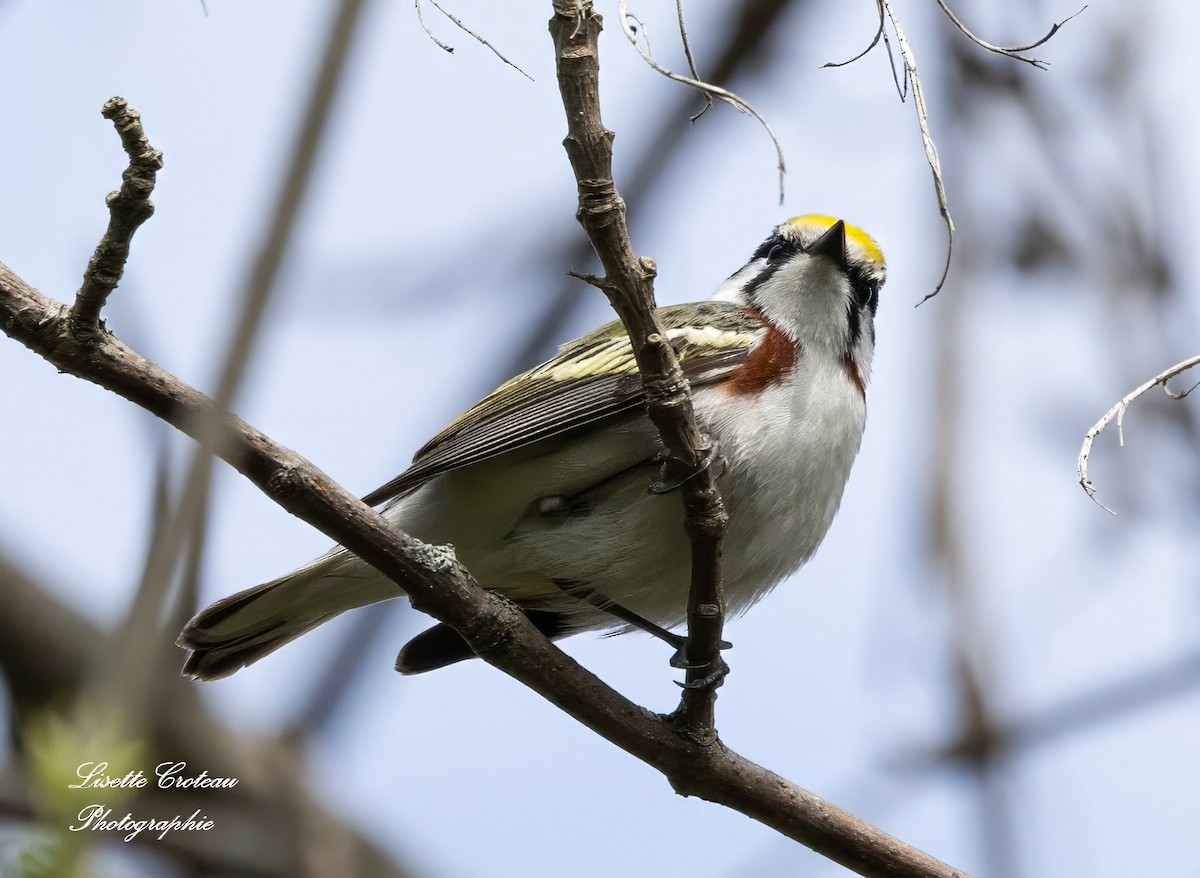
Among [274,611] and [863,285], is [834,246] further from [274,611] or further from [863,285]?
[274,611]

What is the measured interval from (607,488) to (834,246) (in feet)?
4.15

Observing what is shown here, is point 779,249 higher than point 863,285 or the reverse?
higher

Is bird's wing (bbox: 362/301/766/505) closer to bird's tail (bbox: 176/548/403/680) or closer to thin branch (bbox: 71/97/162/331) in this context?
bird's tail (bbox: 176/548/403/680)

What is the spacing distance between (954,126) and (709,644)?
3079 millimetres

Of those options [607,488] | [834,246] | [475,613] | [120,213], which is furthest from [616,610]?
[120,213]

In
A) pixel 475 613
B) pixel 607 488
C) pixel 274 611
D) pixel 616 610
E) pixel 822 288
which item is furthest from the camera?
pixel 822 288

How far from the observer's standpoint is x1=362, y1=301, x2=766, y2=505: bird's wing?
3832 millimetres

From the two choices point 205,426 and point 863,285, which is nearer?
point 205,426

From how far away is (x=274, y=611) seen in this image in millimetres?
4113

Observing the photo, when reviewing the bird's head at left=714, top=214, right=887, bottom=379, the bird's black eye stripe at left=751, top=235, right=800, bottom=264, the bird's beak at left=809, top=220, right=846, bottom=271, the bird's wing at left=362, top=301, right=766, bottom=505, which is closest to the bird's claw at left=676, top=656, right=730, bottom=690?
the bird's wing at left=362, top=301, right=766, bottom=505

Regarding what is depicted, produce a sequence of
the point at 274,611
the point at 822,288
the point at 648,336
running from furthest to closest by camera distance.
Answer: the point at 822,288 → the point at 274,611 → the point at 648,336

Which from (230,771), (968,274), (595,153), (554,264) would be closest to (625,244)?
(595,153)

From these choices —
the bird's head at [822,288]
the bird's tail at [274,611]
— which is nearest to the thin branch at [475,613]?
the bird's tail at [274,611]

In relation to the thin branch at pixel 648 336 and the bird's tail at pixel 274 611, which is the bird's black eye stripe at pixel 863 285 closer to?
the thin branch at pixel 648 336
